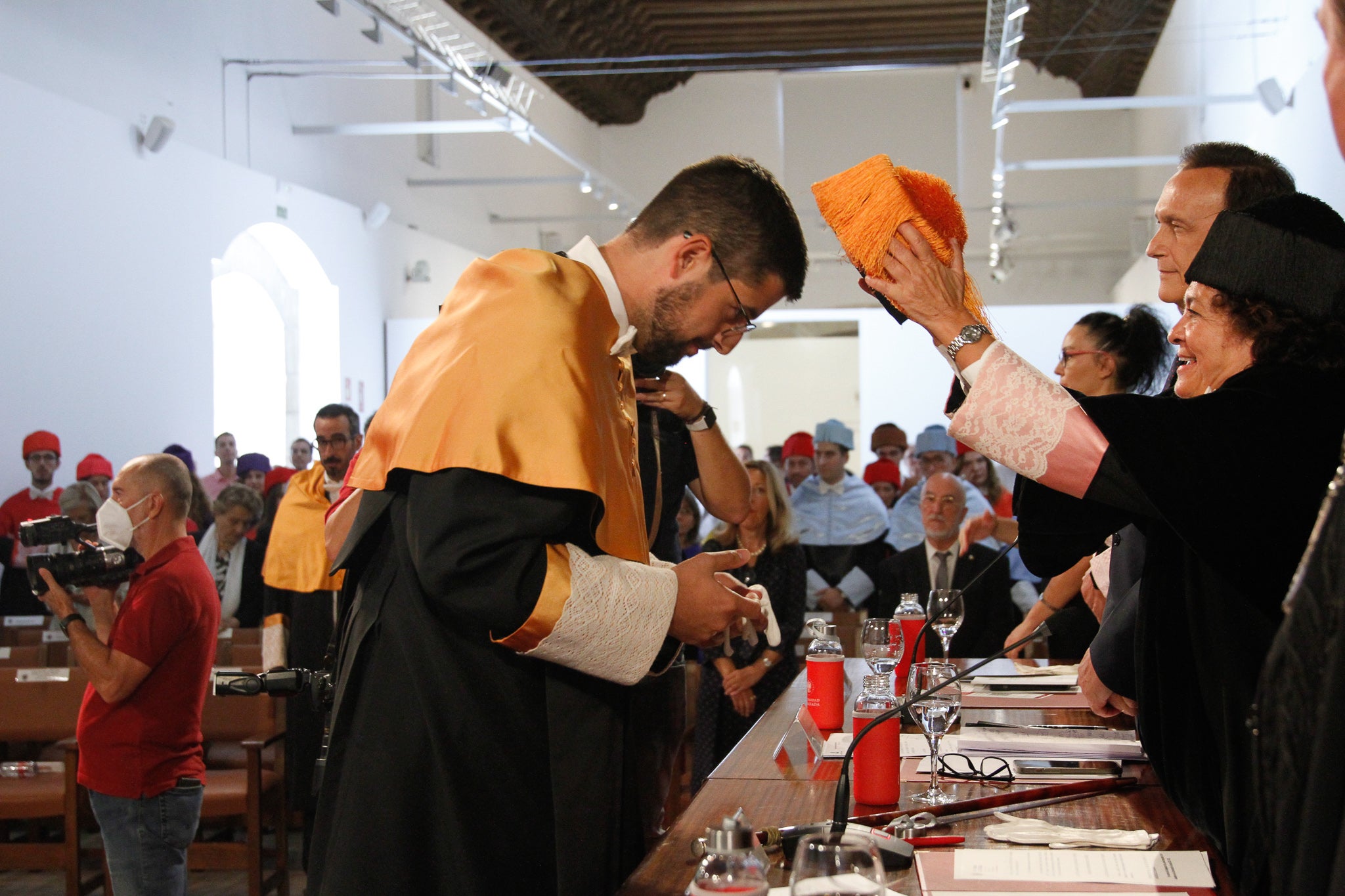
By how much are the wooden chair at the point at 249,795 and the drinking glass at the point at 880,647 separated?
216 centimetres

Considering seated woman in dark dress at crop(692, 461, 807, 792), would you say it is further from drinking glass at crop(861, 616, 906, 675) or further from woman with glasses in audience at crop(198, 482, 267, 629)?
woman with glasses in audience at crop(198, 482, 267, 629)

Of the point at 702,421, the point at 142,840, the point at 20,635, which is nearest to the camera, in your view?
the point at 702,421

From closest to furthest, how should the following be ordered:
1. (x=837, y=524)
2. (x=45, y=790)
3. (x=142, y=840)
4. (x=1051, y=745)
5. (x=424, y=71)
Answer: (x=1051, y=745), (x=142, y=840), (x=45, y=790), (x=837, y=524), (x=424, y=71)

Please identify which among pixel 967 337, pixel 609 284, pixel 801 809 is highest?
pixel 609 284

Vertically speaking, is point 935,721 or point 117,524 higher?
point 117,524

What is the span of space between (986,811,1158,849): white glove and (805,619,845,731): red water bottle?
0.78 m

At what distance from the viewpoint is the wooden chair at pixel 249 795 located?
3.88 metres

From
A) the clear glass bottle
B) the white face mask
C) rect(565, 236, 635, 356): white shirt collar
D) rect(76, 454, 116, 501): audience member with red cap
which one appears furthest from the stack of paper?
rect(76, 454, 116, 501): audience member with red cap

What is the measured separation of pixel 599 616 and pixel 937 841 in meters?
0.52

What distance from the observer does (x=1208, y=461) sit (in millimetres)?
1384

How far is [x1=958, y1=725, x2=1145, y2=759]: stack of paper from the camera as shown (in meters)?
2.06

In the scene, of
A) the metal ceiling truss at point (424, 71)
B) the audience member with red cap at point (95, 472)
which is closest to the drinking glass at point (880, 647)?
the audience member with red cap at point (95, 472)

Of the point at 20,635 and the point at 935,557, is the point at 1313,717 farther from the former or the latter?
the point at 20,635

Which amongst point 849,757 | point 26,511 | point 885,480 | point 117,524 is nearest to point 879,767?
point 849,757
